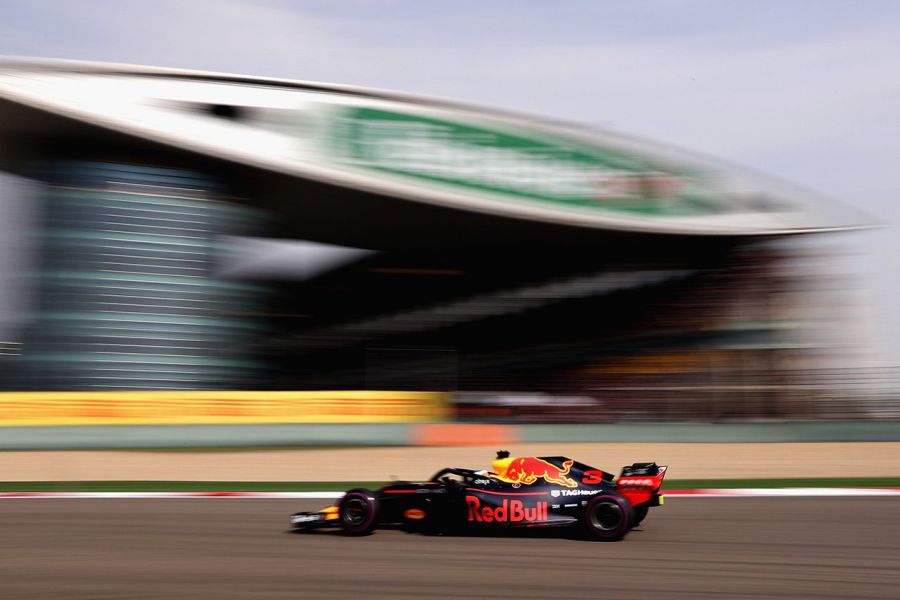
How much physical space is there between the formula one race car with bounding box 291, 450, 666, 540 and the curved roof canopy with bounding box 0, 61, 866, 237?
65.7 ft

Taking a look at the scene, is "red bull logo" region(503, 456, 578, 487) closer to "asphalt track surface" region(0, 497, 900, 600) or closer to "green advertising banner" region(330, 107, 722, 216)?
"asphalt track surface" region(0, 497, 900, 600)

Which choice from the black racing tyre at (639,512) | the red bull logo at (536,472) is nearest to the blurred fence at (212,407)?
the red bull logo at (536,472)

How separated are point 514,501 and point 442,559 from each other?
1258 mm

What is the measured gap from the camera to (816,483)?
14.0m

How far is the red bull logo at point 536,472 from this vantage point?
7934 millimetres

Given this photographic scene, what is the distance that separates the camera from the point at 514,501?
7.91 m

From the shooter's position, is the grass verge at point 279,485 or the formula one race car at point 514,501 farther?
the grass verge at point 279,485

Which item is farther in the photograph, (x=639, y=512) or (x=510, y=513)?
(x=639, y=512)

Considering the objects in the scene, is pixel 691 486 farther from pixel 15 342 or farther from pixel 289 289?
pixel 289 289

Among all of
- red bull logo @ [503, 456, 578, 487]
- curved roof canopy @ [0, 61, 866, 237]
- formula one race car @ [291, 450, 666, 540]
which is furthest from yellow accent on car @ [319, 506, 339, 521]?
curved roof canopy @ [0, 61, 866, 237]

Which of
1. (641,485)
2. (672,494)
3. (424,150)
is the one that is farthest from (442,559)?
(424,150)

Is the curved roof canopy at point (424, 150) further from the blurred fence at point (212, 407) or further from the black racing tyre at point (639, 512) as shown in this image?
the black racing tyre at point (639, 512)

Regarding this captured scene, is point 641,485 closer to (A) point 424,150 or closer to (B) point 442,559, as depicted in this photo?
(B) point 442,559

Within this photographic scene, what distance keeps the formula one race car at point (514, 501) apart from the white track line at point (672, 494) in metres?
3.84
